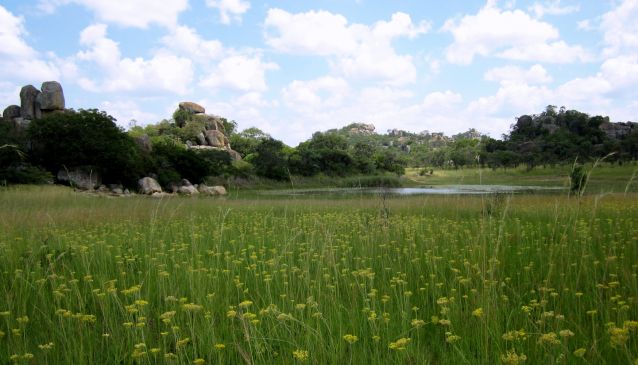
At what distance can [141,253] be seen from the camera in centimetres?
642

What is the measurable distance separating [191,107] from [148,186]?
7754cm

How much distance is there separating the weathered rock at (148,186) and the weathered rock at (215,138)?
58011 millimetres

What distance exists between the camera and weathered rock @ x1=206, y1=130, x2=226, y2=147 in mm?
102000

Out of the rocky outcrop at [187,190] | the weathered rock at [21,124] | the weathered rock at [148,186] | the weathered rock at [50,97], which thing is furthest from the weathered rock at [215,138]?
the weathered rock at [148,186]

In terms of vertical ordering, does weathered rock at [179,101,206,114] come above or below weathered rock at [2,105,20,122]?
above

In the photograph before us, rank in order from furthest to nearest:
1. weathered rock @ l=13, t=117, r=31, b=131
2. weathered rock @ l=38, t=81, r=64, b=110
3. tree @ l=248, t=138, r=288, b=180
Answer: tree @ l=248, t=138, r=288, b=180 → weathered rock @ l=38, t=81, r=64, b=110 → weathered rock @ l=13, t=117, r=31, b=131

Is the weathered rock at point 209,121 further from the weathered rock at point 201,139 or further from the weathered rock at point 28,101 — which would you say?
the weathered rock at point 28,101

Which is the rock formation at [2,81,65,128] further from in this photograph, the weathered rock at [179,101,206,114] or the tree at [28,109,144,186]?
the weathered rock at [179,101,206,114]

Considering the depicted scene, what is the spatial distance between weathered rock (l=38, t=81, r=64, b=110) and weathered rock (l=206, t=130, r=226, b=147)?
48.3 meters

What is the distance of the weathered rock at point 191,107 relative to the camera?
11606 centimetres

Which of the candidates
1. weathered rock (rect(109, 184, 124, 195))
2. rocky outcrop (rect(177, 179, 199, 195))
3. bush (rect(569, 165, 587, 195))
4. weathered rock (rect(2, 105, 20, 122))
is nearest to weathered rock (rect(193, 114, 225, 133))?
weathered rock (rect(2, 105, 20, 122))

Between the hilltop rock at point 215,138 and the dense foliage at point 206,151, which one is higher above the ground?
the hilltop rock at point 215,138

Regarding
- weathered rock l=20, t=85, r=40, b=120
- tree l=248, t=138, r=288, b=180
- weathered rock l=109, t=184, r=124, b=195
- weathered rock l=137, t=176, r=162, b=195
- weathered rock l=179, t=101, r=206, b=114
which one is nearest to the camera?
weathered rock l=109, t=184, r=124, b=195

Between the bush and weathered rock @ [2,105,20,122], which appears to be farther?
weathered rock @ [2,105,20,122]
